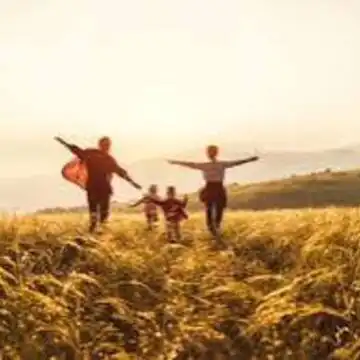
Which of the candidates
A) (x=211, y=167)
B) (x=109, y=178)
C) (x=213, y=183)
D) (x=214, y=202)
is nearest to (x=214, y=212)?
(x=214, y=202)

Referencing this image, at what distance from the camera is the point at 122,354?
10438mm

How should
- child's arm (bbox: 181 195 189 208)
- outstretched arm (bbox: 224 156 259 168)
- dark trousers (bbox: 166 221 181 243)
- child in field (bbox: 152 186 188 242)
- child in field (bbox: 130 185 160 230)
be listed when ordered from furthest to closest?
child in field (bbox: 130 185 160 230), child's arm (bbox: 181 195 189 208), outstretched arm (bbox: 224 156 259 168), child in field (bbox: 152 186 188 242), dark trousers (bbox: 166 221 181 243)

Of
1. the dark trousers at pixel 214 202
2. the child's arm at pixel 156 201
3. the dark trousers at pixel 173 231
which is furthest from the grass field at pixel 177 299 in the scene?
the child's arm at pixel 156 201

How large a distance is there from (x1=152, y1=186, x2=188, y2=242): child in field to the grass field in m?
2.28

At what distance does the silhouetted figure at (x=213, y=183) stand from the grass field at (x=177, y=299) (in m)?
2.77

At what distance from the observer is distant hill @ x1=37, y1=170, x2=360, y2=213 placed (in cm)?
6512

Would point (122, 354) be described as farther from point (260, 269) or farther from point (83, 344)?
point (260, 269)

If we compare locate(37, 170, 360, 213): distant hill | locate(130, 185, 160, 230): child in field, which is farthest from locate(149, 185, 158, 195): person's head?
locate(37, 170, 360, 213): distant hill

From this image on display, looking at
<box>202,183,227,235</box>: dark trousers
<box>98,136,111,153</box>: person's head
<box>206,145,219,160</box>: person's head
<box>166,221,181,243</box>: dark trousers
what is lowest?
<box>166,221,181,243</box>: dark trousers

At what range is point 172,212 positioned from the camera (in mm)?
18203

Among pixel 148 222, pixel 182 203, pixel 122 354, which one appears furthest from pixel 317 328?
pixel 148 222

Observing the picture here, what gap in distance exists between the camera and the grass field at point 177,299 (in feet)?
35.2

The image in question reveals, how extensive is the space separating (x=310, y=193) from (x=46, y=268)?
56.3m

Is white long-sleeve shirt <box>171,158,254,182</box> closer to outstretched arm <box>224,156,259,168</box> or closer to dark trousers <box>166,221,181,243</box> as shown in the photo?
outstretched arm <box>224,156,259,168</box>
